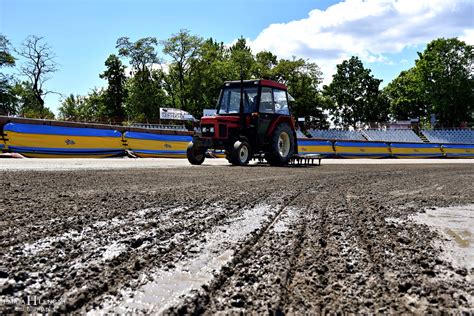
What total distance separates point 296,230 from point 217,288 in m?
1.19

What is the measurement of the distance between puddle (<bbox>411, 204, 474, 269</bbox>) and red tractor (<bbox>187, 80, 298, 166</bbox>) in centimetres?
686

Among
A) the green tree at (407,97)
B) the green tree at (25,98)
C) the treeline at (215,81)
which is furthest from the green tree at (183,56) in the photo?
the green tree at (407,97)

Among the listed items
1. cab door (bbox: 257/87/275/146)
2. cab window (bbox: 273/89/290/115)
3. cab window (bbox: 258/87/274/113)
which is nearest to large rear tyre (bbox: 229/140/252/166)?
cab door (bbox: 257/87/275/146)

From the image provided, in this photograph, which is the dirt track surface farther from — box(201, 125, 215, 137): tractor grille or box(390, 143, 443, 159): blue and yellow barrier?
box(390, 143, 443, 159): blue and yellow barrier

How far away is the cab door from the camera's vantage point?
10914 mm

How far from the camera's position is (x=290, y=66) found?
5191 cm

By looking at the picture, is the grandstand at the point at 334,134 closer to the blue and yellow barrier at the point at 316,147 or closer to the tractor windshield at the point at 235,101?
the blue and yellow barrier at the point at 316,147

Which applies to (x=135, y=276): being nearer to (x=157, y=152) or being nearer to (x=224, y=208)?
(x=224, y=208)

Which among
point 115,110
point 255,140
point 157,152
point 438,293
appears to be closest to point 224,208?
point 438,293

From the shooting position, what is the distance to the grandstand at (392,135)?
4722 cm

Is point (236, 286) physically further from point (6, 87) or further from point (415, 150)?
point (6, 87)

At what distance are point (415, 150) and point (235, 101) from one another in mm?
20800

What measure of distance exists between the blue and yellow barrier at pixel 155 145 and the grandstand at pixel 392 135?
35.8m

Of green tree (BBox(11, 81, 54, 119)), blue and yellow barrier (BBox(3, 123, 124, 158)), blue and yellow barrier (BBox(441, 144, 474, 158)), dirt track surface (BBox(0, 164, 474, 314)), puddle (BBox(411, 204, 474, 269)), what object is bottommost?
blue and yellow barrier (BBox(441, 144, 474, 158))
